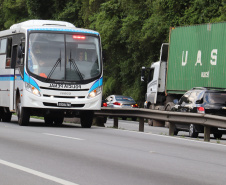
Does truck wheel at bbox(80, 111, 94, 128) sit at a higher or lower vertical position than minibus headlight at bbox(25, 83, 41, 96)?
lower

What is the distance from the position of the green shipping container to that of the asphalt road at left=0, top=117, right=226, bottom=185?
9.71 meters

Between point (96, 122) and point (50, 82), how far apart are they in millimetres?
5153

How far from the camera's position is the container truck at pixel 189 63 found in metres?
25.6

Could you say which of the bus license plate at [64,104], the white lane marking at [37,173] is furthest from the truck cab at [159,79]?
the white lane marking at [37,173]

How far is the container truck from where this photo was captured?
2564 cm

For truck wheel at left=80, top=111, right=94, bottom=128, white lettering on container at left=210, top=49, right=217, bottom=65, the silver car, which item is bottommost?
the silver car

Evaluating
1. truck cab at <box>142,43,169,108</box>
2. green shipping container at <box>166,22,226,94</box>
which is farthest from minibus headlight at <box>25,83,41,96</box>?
truck cab at <box>142,43,169,108</box>

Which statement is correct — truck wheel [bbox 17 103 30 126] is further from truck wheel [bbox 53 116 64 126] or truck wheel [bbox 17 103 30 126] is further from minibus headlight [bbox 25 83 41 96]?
truck wheel [bbox 53 116 64 126]

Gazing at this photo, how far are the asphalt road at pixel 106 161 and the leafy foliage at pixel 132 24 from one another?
2257 centimetres

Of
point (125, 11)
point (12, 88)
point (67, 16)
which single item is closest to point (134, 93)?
point (125, 11)

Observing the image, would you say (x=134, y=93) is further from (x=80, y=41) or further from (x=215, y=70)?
(x=80, y=41)

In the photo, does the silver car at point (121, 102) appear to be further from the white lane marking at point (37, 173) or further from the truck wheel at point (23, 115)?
the white lane marking at point (37, 173)

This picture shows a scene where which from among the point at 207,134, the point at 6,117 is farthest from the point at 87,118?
the point at 207,134

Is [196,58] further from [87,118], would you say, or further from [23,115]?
[23,115]
